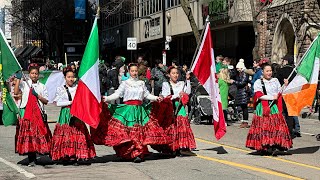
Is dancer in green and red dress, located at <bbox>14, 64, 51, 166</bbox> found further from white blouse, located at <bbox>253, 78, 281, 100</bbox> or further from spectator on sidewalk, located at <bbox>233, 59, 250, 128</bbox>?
spectator on sidewalk, located at <bbox>233, 59, 250, 128</bbox>

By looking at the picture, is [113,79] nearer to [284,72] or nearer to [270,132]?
[284,72]

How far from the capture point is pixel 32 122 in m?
10.3

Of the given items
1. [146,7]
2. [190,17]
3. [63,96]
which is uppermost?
[146,7]

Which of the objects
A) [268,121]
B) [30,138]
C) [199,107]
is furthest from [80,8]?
[30,138]

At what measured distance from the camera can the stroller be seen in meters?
A: 17.9

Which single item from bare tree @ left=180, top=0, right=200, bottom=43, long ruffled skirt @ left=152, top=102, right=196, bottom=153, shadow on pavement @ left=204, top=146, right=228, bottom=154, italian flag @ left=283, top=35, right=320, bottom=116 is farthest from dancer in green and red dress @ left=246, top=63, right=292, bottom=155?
bare tree @ left=180, top=0, right=200, bottom=43

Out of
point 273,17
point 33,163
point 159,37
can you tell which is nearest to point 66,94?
point 33,163

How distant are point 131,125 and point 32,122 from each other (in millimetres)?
1615

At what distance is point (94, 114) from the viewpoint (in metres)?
10.3

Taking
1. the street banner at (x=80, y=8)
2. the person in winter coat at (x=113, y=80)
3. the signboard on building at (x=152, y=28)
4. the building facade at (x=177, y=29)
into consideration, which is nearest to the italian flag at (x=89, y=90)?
the person in winter coat at (x=113, y=80)

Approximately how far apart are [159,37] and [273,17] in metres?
17.8

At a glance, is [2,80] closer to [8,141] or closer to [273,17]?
[8,141]

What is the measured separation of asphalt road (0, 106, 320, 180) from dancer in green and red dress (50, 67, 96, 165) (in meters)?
0.18

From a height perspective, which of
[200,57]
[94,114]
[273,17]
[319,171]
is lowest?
[319,171]
